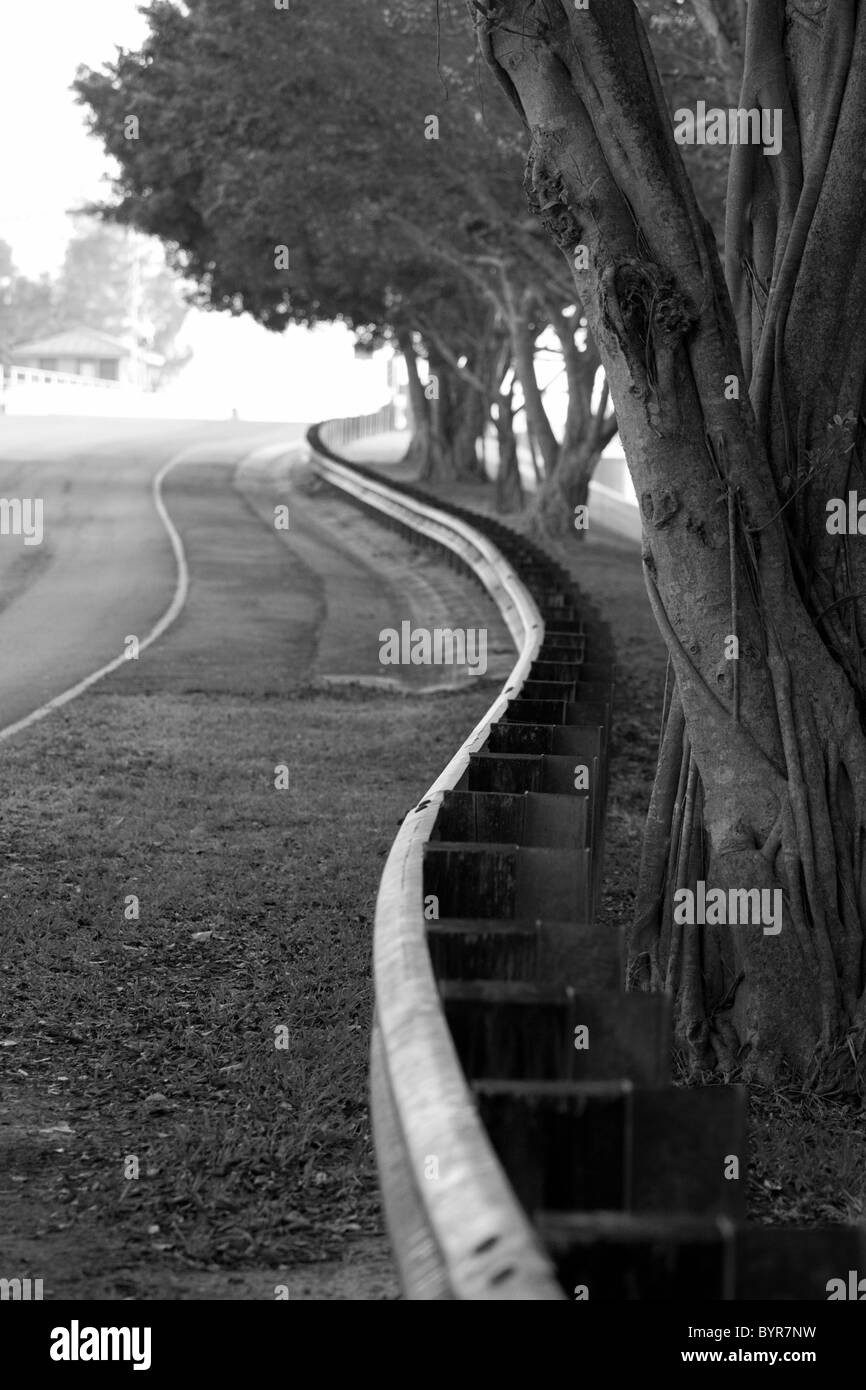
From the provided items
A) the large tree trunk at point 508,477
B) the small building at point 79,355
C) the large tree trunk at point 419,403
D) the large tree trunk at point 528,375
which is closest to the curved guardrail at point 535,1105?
the large tree trunk at point 528,375

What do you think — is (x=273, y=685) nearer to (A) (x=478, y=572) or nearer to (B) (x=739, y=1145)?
(A) (x=478, y=572)

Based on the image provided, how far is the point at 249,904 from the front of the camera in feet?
23.4

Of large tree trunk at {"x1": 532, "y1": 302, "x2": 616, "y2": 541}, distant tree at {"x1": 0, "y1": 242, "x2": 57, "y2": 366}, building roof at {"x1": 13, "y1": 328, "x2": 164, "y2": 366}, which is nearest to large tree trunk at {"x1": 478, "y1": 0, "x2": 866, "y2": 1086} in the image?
large tree trunk at {"x1": 532, "y1": 302, "x2": 616, "y2": 541}

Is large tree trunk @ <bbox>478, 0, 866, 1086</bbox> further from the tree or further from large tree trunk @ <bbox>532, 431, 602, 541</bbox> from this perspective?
the tree

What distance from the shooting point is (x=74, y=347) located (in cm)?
10744

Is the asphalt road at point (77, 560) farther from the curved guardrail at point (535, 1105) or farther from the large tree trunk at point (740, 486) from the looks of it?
the curved guardrail at point (535, 1105)

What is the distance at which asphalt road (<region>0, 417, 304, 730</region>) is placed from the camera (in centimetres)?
1483

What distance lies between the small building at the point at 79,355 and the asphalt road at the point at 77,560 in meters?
Answer: 59.8

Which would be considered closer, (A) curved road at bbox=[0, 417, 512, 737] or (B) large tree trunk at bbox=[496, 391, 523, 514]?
(A) curved road at bbox=[0, 417, 512, 737]

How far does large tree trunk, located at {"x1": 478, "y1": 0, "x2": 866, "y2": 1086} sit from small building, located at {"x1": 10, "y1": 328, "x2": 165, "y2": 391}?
103 metres

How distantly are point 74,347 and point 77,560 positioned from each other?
88780 mm

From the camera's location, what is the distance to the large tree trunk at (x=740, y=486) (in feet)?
18.3
